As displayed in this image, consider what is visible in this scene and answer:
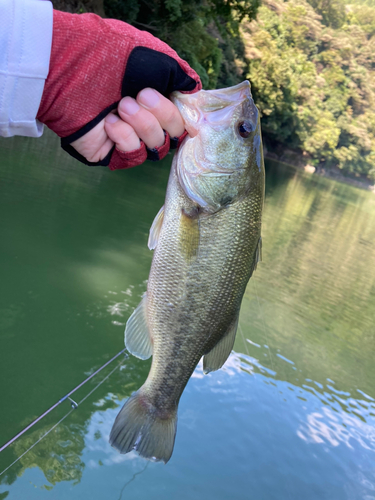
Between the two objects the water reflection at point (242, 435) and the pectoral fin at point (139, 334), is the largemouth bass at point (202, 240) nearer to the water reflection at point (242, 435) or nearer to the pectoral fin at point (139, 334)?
the pectoral fin at point (139, 334)

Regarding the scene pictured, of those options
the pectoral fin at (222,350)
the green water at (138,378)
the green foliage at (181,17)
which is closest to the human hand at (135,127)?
the pectoral fin at (222,350)

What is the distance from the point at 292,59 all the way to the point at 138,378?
59894mm

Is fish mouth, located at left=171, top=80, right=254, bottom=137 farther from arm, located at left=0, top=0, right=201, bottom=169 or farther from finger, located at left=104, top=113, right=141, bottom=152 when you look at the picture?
finger, located at left=104, top=113, right=141, bottom=152

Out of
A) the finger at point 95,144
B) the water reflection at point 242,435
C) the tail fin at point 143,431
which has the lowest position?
the water reflection at point 242,435

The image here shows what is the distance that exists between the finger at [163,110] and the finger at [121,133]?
4.8 inches

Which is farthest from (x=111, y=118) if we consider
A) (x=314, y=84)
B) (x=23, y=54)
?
(x=314, y=84)

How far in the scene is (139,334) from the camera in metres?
2.14

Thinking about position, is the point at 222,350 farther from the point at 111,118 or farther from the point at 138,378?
the point at 138,378

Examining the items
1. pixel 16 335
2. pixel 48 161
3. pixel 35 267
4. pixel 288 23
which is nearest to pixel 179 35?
pixel 48 161

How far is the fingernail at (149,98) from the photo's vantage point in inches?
68.0

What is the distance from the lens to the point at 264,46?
46250 millimetres

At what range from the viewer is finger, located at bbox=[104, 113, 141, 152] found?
182cm

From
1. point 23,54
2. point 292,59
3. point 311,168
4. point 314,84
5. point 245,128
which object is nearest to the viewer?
point 23,54

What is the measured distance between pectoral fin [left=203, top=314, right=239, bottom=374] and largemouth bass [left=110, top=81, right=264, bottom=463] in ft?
0.06
